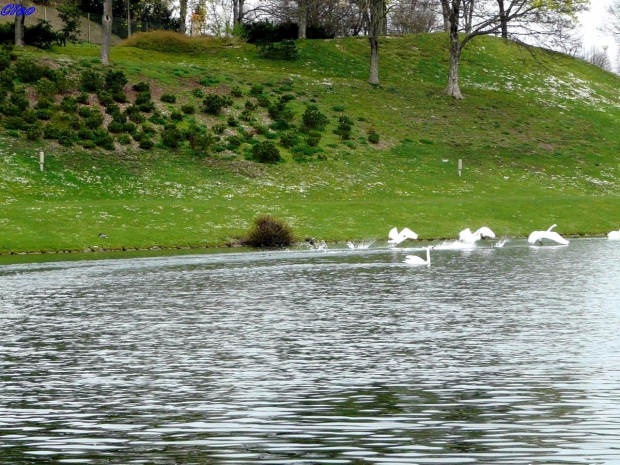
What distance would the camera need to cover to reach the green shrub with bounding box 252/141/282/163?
271 feet

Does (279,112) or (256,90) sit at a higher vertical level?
(256,90)

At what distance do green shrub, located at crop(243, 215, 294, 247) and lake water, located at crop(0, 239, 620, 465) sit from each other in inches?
664

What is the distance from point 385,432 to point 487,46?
118 metres

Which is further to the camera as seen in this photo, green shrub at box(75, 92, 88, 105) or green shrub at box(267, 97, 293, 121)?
green shrub at box(267, 97, 293, 121)

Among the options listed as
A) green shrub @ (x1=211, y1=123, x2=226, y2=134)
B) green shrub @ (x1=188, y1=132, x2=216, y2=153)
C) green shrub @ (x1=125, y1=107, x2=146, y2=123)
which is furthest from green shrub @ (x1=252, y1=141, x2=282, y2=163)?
green shrub @ (x1=125, y1=107, x2=146, y2=123)

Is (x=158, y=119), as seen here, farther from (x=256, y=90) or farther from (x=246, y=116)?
(x=256, y=90)

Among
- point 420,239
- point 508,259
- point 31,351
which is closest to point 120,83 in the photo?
point 420,239

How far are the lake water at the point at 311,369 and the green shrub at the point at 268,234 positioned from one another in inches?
664

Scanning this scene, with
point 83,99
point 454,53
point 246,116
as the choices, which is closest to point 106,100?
point 83,99

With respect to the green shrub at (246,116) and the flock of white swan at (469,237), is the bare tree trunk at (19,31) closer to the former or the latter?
the green shrub at (246,116)

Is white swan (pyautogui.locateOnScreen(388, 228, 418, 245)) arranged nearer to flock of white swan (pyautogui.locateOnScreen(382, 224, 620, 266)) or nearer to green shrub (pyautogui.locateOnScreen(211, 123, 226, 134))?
flock of white swan (pyautogui.locateOnScreen(382, 224, 620, 266))

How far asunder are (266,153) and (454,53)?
28006mm

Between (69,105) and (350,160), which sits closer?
(69,105)

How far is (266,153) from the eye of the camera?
3260 inches
